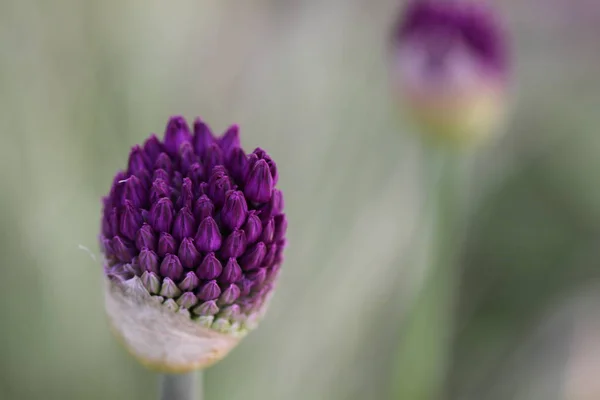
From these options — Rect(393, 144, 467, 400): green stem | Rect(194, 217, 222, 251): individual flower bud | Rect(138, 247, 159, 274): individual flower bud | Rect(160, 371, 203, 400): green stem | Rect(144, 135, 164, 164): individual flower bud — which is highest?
Rect(393, 144, 467, 400): green stem

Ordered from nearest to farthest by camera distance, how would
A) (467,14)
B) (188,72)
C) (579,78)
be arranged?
(467,14) < (188,72) < (579,78)

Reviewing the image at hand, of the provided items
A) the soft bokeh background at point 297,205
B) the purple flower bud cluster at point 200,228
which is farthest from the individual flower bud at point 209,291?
the soft bokeh background at point 297,205

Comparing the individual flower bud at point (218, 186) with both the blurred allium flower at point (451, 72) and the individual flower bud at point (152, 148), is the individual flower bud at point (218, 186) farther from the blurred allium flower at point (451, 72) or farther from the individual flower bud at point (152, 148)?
the blurred allium flower at point (451, 72)

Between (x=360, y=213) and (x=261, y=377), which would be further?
(x=360, y=213)

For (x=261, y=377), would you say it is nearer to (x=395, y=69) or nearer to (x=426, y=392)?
(x=426, y=392)

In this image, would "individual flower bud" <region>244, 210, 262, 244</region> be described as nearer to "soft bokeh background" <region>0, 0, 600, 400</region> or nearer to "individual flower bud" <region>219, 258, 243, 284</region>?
"individual flower bud" <region>219, 258, 243, 284</region>

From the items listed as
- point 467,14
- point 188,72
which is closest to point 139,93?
point 188,72

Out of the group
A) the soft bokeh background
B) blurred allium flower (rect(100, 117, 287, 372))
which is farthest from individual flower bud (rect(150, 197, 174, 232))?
the soft bokeh background
